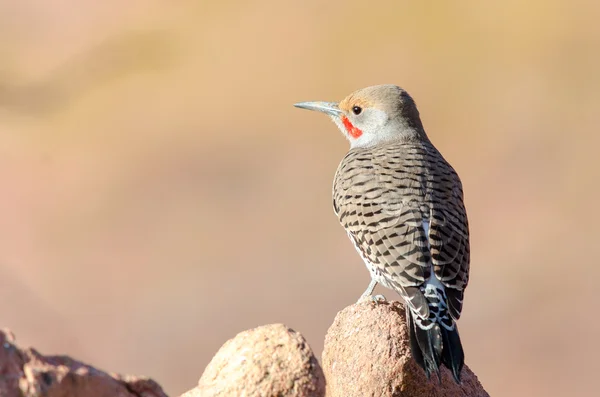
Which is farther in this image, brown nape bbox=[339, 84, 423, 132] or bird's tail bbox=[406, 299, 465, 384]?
brown nape bbox=[339, 84, 423, 132]

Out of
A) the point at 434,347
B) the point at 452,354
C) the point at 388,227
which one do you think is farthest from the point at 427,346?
the point at 388,227

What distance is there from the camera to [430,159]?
325 inches

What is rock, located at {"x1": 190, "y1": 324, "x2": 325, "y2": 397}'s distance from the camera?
5.21 meters

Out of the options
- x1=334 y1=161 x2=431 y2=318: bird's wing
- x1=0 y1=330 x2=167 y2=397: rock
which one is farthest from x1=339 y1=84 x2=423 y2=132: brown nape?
x1=0 y1=330 x2=167 y2=397: rock

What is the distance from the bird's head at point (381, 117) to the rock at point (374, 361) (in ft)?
9.38

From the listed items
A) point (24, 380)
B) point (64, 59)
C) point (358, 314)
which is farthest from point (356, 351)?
point (64, 59)

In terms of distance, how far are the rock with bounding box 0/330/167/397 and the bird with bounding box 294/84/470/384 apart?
6.93 ft

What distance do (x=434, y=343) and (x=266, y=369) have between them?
1.18 metres

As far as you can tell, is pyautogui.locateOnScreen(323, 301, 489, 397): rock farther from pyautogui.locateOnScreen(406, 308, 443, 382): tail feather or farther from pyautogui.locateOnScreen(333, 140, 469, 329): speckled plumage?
pyautogui.locateOnScreen(333, 140, 469, 329): speckled plumage

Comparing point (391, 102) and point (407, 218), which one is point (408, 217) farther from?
point (391, 102)

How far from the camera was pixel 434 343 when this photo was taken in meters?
5.90

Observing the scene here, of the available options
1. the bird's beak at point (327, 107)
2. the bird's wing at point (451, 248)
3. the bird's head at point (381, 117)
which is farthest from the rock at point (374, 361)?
the bird's beak at point (327, 107)

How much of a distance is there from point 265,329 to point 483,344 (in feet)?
37.0

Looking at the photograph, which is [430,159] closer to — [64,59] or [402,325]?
[402,325]
